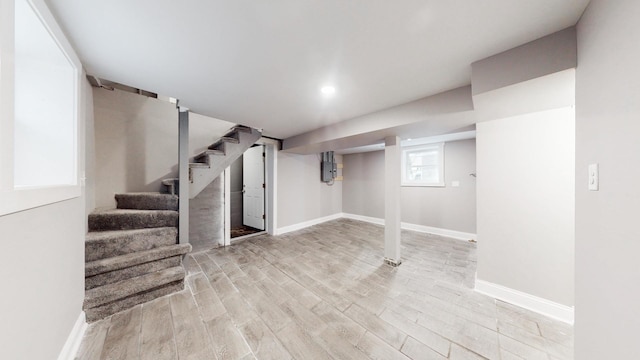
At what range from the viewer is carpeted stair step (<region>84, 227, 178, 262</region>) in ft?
6.03

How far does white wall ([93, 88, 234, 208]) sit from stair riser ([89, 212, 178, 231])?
0.74 meters

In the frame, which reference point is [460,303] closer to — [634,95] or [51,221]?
[634,95]

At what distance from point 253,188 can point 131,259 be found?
111 inches

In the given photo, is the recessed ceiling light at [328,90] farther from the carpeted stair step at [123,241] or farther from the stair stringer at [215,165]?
the carpeted stair step at [123,241]

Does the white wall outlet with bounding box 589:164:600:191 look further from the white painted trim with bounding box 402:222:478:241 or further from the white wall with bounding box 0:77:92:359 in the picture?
the white painted trim with bounding box 402:222:478:241

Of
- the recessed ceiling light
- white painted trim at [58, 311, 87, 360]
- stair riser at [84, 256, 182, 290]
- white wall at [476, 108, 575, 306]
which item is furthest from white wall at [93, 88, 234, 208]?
white wall at [476, 108, 575, 306]

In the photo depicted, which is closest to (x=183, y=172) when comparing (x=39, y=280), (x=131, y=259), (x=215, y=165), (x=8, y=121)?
(x=215, y=165)

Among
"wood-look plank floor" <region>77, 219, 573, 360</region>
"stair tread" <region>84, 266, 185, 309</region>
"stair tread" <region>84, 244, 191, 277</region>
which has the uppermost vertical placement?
"stair tread" <region>84, 244, 191, 277</region>

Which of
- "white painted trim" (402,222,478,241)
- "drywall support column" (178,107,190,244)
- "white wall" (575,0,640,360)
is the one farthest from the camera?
"white painted trim" (402,222,478,241)

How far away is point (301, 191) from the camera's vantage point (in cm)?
474

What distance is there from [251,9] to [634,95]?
1.69 m

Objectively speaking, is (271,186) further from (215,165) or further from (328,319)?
(328,319)

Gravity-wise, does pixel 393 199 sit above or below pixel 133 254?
above

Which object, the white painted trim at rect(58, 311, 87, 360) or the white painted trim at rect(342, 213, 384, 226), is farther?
the white painted trim at rect(342, 213, 384, 226)
